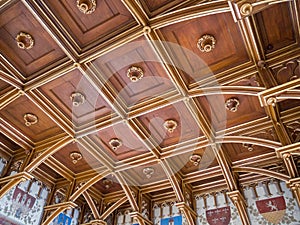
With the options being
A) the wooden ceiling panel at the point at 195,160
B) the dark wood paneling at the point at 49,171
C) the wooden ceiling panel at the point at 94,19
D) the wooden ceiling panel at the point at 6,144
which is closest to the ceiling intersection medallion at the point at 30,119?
the wooden ceiling panel at the point at 6,144

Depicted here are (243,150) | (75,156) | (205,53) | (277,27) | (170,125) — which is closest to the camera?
(277,27)

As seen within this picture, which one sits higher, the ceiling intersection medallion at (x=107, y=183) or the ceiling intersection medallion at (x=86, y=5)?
the ceiling intersection medallion at (x=86, y=5)

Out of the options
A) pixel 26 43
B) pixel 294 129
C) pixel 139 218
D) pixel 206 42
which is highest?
pixel 26 43

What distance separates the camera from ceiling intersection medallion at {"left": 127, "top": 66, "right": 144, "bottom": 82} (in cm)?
732

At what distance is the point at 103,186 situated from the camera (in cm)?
1188

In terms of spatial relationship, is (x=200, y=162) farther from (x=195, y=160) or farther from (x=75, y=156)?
(x=75, y=156)

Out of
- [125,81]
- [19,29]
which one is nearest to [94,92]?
[125,81]

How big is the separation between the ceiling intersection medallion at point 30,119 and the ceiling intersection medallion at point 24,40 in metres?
2.53

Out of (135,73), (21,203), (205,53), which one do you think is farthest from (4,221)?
(205,53)

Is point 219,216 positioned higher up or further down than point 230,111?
further down

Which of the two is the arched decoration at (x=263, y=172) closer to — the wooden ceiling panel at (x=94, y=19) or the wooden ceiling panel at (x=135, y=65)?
the wooden ceiling panel at (x=135, y=65)

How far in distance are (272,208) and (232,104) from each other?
4.11 meters

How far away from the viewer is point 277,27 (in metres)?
6.39

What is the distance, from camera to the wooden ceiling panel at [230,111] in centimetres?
790
